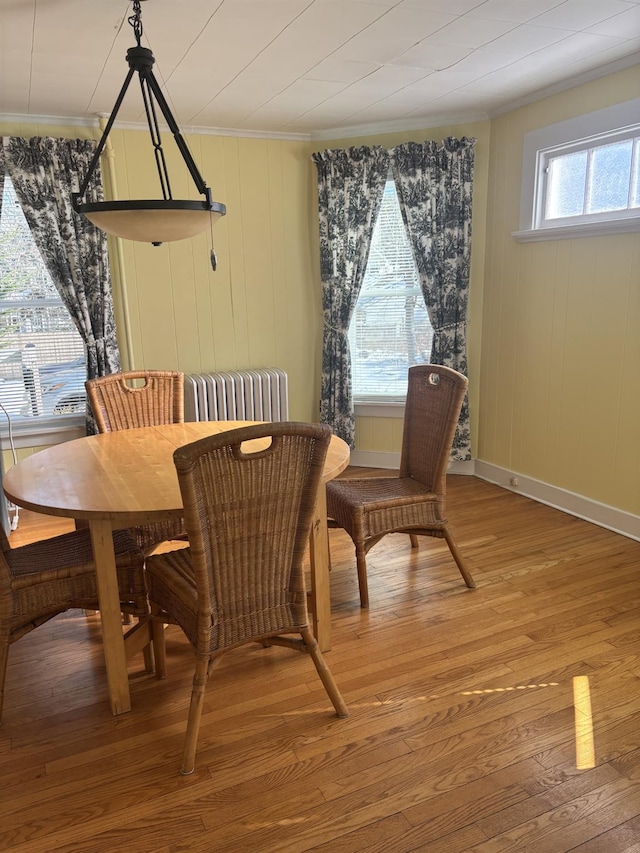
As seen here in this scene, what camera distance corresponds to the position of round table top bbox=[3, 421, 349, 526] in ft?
6.18

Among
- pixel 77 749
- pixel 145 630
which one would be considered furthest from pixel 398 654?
pixel 77 749

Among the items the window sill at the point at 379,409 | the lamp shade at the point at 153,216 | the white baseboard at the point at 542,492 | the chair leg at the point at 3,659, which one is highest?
the lamp shade at the point at 153,216

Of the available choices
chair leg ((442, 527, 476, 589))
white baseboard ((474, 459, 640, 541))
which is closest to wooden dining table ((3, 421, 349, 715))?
chair leg ((442, 527, 476, 589))

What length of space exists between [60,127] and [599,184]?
3176mm

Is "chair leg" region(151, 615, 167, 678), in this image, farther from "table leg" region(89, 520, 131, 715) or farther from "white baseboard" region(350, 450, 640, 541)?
"white baseboard" region(350, 450, 640, 541)

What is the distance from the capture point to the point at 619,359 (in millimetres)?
3359

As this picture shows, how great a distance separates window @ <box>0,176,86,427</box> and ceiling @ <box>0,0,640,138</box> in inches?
30.0

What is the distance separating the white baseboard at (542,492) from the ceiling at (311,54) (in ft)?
7.51

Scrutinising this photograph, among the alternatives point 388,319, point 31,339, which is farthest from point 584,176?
point 31,339

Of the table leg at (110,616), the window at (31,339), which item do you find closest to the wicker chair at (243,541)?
the table leg at (110,616)

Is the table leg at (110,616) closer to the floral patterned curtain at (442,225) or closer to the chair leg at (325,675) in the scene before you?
the chair leg at (325,675)

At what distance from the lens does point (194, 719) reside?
1.85 meters

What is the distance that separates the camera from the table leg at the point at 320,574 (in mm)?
2320

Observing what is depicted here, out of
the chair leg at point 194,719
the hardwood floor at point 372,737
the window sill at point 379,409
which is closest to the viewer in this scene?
the hardwood floor at point 372,737
